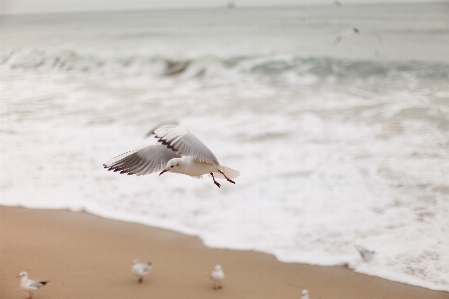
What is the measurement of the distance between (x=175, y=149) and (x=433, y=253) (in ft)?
11.1

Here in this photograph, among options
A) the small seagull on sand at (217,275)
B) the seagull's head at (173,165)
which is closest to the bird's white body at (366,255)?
the small seagull on sand at (217,275)

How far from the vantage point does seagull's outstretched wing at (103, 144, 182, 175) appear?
189 cm

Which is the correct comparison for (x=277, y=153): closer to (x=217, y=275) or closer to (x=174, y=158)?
(x=217, y=275)

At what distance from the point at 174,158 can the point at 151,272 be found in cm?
236

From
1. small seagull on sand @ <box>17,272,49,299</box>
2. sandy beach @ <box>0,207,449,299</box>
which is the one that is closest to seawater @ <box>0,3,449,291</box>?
sandy beach @ <box>0,207,449,299</box>

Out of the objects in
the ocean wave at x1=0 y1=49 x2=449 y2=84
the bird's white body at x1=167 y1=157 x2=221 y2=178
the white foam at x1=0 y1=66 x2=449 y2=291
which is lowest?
the bird's white body at x1=167 y1=157 x2=221 y2=178

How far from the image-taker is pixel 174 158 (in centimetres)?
192

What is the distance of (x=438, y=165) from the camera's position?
629 cm

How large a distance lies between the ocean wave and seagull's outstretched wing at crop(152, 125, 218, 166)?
11.0 meters

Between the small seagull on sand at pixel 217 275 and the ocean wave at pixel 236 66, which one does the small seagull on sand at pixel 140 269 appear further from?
the ocean wave at pixel 236 66

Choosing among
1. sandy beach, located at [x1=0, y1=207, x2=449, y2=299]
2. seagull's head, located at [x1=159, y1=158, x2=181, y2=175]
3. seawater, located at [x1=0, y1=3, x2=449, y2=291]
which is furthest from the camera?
seawater, located at [x1=0, y1=3, x2=449, y2=291]

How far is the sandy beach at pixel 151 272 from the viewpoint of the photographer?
149 inches

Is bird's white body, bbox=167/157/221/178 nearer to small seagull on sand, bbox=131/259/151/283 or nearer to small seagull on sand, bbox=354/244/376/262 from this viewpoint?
small seagull on sand, bbox=131/259/151/283

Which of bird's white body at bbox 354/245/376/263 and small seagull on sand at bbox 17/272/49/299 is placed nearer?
small seagull on sand at bbox 17/272/49/299
